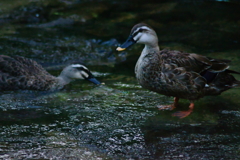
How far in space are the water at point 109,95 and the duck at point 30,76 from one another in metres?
0.20

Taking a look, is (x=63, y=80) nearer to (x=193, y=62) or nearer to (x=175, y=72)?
(x=175, y=72)

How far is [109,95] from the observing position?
6.88m

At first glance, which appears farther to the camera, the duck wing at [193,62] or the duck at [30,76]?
the duck at [30,76]

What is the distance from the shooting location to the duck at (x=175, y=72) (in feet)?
19.3

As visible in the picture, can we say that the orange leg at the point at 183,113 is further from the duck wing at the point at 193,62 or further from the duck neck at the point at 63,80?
the duck neck at the point at 63,80

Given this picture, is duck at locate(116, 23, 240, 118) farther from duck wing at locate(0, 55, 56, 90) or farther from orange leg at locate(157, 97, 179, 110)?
duck wing at locate(0, 55, 56, 90)

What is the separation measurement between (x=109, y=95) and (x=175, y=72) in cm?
154

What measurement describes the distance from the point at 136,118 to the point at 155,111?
1.63 feet

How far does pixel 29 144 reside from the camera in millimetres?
4648

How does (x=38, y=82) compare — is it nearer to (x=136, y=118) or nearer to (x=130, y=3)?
(x=136, y=118)

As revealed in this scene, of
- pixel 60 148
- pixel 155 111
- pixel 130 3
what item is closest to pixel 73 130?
pixel 60 148

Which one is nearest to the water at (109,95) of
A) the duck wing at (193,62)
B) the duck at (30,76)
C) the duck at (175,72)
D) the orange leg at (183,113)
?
the orange leg at (183,113)

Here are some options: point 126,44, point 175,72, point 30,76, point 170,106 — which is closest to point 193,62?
point 175,72

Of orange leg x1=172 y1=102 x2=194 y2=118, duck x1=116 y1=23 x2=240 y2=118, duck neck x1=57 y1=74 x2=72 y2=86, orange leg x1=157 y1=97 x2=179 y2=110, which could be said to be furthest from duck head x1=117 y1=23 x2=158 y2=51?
duck neck x1=57 y1=74 x2=72 y2=86
